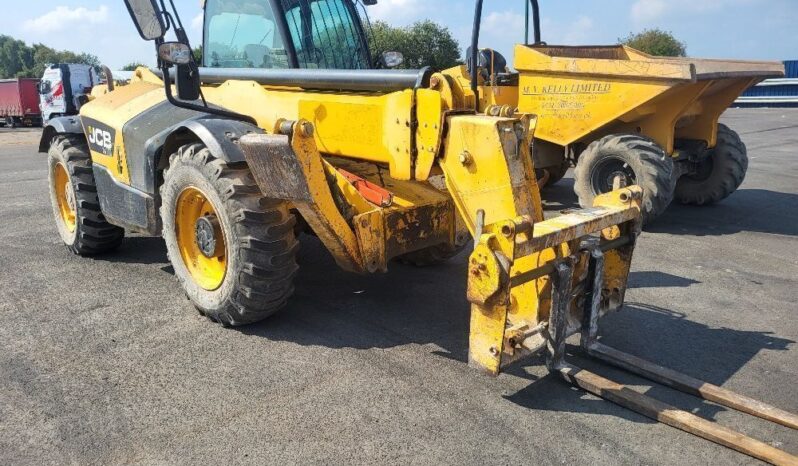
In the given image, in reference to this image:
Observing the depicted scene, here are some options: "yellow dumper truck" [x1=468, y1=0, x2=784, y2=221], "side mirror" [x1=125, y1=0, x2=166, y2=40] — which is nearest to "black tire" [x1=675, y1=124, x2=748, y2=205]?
"yellow dumper truck" [x1=468, y1=0, x2=784, y2=221]

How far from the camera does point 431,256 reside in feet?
18.3

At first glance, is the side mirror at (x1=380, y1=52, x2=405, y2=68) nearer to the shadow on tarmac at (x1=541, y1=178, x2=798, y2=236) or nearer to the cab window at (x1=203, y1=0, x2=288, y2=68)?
the cab window at (x1=203, y1=0, x2=288, y2=68)

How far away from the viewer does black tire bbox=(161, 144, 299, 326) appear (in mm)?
4043

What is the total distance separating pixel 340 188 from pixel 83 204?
9.90 ft

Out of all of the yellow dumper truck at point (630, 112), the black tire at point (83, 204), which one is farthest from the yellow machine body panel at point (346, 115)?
the yellow dumper truck at point (630, 112)

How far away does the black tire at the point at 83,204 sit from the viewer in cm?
582

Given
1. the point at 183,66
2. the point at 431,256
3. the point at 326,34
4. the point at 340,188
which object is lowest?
the point at 431,256

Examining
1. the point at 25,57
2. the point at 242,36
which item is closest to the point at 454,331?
the point at 242,36

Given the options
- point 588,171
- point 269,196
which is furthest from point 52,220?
point 588,171

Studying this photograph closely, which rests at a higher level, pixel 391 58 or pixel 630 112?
pixel 391 58

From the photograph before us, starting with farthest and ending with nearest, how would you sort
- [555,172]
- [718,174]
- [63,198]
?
[555,172] < [718,174] < [63,198]

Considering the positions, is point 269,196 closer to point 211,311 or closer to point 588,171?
point 211,311

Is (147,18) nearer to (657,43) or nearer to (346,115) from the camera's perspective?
(346,115)

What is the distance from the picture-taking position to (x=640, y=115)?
7.31m
